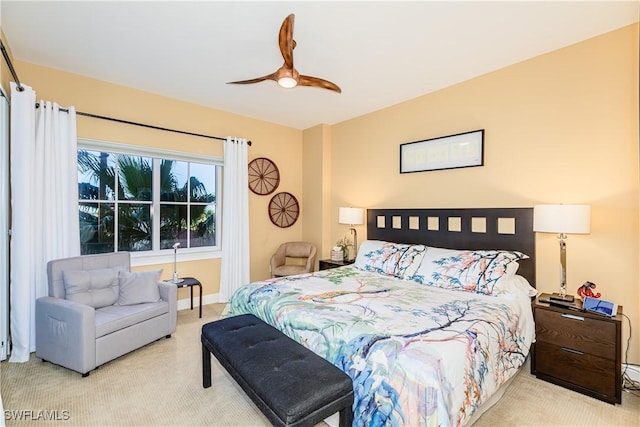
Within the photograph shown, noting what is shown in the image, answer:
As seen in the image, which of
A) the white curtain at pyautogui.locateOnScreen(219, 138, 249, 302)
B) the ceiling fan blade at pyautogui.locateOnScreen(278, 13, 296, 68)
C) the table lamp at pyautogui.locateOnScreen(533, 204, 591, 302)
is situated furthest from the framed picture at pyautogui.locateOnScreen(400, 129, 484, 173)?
the white curtain at pyautogui.locateOnScreen(219, 138, 249, 302)

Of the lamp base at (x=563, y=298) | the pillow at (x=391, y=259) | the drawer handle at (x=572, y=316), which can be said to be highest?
the pillow at (x=391, y=259)

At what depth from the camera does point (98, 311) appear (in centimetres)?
277

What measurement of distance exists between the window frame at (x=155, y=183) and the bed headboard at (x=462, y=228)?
221 centimetres

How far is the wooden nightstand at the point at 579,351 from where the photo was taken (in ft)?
6.93

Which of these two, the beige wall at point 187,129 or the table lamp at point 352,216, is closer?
the beige wall at point 187,129

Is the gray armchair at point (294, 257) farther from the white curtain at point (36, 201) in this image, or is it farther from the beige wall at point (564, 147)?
the white curtain at point (36, 201)

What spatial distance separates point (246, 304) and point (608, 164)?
127 inches

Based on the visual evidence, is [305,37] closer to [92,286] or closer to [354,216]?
[354,216]

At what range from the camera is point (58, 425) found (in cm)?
189

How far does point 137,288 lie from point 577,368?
3777mm

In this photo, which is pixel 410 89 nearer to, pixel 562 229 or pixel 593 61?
pixel 593 61

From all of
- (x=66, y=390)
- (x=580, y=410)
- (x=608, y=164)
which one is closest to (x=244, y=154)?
(x=66, y=390)

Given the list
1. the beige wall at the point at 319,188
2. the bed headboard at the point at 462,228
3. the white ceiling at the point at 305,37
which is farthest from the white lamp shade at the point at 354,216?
the white ceiling at the point at 305,37

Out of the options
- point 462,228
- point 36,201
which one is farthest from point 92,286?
point 462,228
